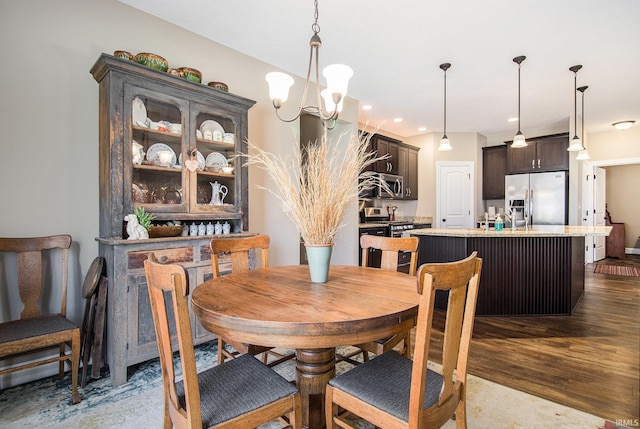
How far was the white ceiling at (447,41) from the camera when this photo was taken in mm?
2539

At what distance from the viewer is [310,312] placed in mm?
1139

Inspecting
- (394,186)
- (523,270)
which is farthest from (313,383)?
(394,186)

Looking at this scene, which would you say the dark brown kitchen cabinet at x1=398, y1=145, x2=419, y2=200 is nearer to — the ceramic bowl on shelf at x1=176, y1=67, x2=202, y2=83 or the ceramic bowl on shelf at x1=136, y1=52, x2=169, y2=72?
the ceramic bowl on shelf at x1=176, y1=67, x2=202, y2=83

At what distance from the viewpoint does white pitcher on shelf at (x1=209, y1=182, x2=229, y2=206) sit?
276 centimetres

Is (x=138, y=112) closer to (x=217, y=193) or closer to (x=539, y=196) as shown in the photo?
(x=217, y=193)

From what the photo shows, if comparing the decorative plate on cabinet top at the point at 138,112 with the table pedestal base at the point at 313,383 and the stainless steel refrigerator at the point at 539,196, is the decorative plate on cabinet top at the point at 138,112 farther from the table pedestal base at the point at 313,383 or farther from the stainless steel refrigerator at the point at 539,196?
the stainless steel refrigerator at the point at 539,196

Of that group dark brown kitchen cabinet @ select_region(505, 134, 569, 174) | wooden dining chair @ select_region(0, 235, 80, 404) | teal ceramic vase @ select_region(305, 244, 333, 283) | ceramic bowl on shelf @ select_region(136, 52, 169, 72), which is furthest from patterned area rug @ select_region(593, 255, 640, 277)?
wooden dining chair @ select_region(0, 235, 80, 404)

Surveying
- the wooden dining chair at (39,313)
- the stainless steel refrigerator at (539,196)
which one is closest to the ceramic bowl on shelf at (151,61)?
the wooden dining chair at (39,313)

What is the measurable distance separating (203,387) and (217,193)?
1873 millimetres

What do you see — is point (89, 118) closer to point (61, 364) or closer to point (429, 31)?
point (61, 364)

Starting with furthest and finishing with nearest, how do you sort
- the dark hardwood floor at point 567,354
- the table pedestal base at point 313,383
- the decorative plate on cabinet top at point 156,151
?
the decorative plate on cabinet top at point 156,151 < the dark hardwood floor at point 567,354 < the table pedestal base at point 313,383

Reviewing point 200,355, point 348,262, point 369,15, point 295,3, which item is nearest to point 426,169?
point 348,262

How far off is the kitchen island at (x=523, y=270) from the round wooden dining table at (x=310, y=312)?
2161mm

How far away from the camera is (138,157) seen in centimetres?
231
